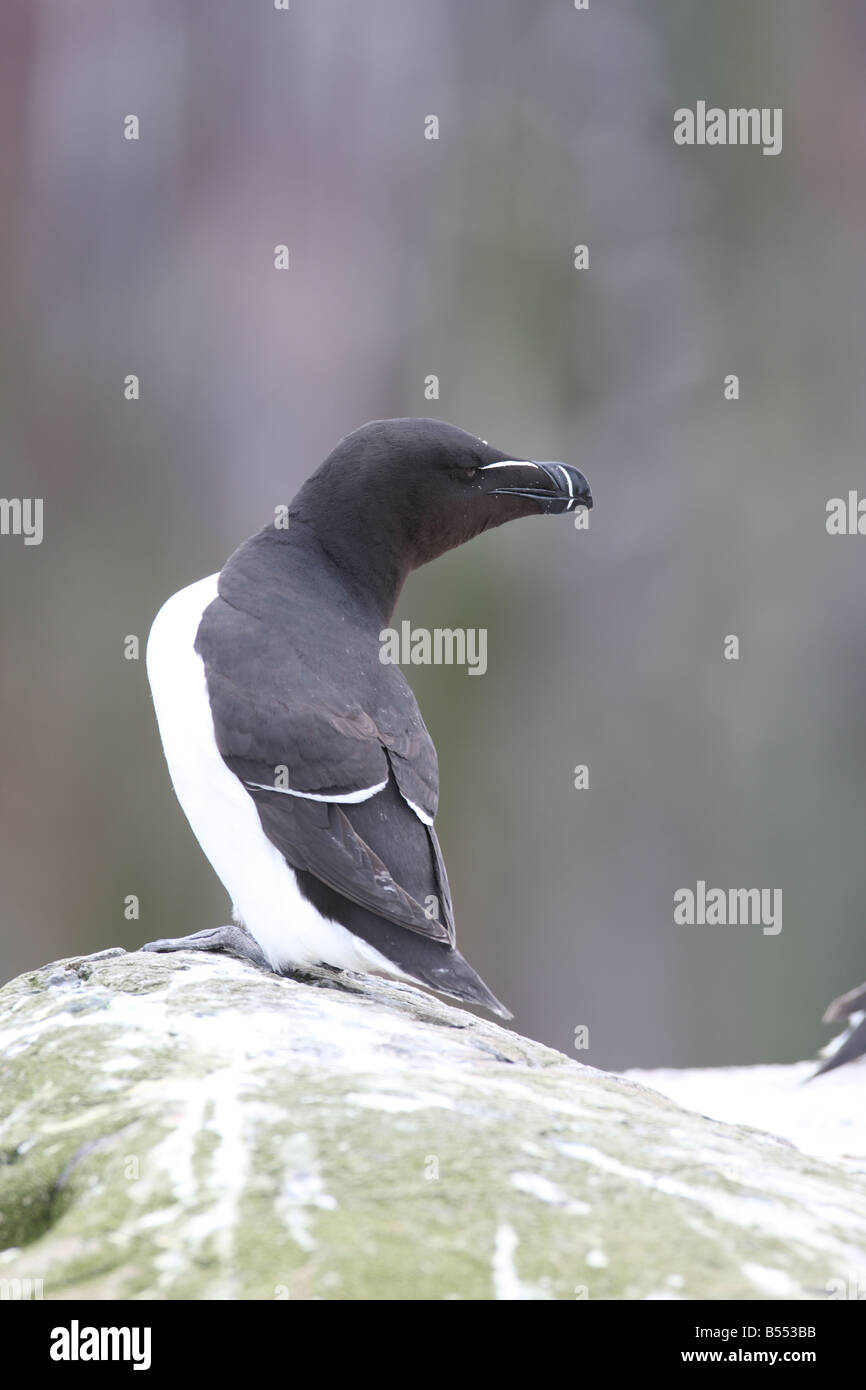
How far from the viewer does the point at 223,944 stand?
10.4ft

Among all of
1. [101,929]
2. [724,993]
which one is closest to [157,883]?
[101,929]

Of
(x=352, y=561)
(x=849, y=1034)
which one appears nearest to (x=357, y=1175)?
(x=352, y=561)

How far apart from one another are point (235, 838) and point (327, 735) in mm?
307

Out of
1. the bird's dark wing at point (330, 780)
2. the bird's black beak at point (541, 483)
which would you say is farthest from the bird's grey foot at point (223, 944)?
the bird's black beak at point (541, 483)

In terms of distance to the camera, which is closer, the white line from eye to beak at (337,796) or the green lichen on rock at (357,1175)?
the green lichen on rock at (357,1175)

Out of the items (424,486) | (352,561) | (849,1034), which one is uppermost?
(424,486)

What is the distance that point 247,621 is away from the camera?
120 inches

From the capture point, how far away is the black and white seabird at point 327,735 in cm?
279

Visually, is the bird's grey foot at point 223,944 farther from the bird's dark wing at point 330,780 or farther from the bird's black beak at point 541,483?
the bird's black beak at point 541,483

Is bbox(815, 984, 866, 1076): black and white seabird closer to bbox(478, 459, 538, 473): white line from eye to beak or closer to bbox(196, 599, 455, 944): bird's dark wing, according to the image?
bbox(196, 599, 455, 944): bird's dark wing

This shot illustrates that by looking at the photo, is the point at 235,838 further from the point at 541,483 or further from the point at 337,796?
the point at 541,483
